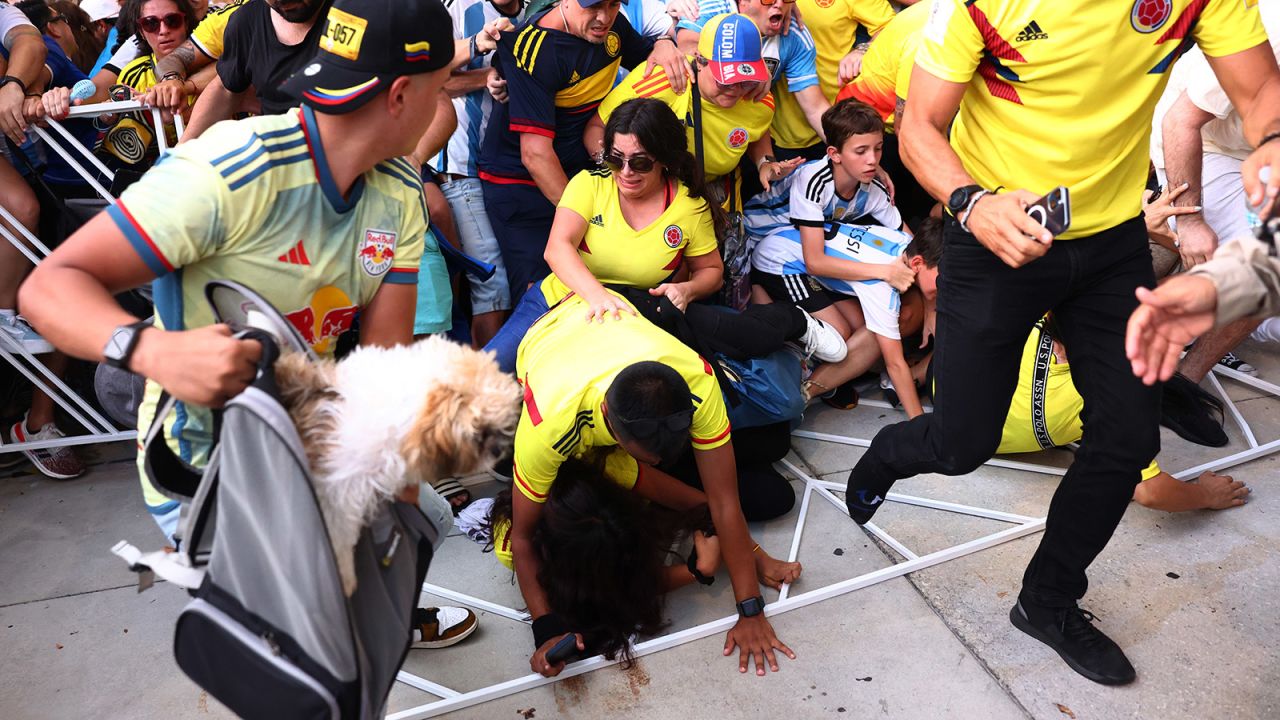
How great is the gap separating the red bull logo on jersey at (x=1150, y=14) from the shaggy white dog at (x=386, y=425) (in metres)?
1.74

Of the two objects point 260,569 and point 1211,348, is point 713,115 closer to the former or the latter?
point 1211,348

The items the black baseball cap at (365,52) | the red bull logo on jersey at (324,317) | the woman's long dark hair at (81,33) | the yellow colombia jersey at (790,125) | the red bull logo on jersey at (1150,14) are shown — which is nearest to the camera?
the black baseball cap at (365,52)

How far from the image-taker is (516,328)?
11.9 feet

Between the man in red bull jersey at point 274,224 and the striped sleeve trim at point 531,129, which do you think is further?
the striped sleeve trim at point 531,129

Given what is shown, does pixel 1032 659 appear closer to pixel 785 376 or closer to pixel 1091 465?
pixel 1091 465

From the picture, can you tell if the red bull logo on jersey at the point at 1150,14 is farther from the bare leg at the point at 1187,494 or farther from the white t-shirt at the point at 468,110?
the white t-shirt at the point at 468,110

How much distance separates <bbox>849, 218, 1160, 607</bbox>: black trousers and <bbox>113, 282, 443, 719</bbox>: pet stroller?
1720 mm

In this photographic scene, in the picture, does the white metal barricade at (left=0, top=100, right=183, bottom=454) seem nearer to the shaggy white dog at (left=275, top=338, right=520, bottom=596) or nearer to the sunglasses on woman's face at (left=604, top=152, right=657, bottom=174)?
the sunglasses on woman's face at (left=604, top=152, right=657, bottom=174)

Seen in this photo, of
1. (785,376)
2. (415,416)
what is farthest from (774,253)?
(415,416)

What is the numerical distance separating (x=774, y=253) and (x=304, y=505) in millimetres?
3428

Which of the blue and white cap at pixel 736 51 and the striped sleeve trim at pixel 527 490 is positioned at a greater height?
the blue and white cap at pixel 736 51

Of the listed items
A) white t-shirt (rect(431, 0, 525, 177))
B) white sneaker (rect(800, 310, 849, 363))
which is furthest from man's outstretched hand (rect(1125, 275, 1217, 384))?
white t-shirt (rect(431, 0, 525, 177))

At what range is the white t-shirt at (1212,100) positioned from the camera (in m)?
3.16

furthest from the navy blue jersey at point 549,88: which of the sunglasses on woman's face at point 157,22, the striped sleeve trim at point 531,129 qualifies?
the sunglasses on woman's face at point 157,22
